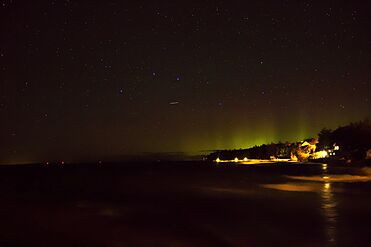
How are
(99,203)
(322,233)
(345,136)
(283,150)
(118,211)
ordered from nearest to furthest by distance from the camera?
(322,233)
(118,211)
(99,203)
(345,136)
(283,150)

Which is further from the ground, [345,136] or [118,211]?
[345,136]

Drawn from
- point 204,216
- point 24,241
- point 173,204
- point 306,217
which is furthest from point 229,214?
point 24,241

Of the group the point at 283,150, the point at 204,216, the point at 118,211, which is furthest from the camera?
the point at 283,150

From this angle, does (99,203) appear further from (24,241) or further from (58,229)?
(24,241)

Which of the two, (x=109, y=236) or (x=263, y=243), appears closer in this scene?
(x=263, y=243)

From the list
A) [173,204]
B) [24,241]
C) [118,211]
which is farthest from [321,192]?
[24,241]

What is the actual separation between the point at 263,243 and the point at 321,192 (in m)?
17.4

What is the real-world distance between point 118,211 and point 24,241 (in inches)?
372

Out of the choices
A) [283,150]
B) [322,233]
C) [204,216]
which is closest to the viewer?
[322,233]

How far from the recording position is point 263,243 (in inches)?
555

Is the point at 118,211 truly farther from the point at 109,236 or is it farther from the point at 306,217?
the point at 306,217

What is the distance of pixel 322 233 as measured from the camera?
49.6 feet

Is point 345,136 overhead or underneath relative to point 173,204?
overhead

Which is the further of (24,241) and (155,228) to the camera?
(155,228)
